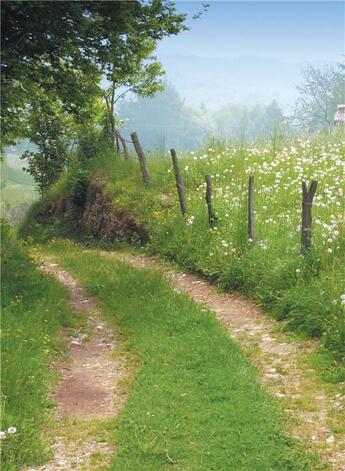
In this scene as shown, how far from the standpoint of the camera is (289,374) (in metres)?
9.24

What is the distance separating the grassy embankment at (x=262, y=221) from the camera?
11.1 m

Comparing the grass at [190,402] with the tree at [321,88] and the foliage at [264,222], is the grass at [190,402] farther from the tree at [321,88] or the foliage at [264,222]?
the tree at [321,88]

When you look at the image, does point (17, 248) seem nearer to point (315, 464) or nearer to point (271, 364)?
point (271, 364)

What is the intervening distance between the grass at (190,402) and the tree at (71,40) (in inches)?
271

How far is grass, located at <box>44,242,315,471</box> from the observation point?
6.70 metres

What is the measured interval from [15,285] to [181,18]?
10.0m

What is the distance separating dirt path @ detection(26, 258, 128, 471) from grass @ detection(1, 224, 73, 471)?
0.89ft

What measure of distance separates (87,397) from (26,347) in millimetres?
1618

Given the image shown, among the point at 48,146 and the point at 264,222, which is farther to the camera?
the point at 48,146

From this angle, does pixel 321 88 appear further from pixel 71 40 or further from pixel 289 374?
pixel 289 374

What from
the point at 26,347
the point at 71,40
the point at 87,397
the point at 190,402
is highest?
the point at 71,40

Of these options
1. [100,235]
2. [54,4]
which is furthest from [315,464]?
[100,235]

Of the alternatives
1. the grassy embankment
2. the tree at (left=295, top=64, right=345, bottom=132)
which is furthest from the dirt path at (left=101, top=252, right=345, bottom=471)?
the tree at (left=295, top=64, right=345, bottom=132)

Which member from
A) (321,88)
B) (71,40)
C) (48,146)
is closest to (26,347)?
(71,40)
